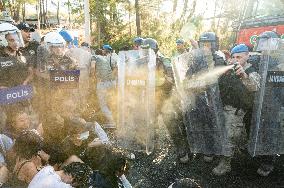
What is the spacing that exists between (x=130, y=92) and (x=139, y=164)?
1.10 meters

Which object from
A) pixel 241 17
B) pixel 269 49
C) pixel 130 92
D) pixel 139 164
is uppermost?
pixel 241 17

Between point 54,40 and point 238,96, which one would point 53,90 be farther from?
point 238,96

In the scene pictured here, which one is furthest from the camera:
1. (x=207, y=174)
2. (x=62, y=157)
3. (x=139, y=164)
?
(x=139, y=164)

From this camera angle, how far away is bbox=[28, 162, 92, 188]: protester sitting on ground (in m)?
3.47

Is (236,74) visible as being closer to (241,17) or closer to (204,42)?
(204,42)

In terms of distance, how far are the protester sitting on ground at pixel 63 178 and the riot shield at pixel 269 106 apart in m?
2.71

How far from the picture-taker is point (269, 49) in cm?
521

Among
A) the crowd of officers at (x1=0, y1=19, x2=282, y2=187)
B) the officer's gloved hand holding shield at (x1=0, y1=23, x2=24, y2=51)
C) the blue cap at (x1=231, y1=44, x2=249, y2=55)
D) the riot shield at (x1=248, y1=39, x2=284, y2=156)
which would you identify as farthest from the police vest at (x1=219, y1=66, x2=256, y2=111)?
the officer's gloved hand holding shield at (x1=0, y1=23, x2=24, y2=51)

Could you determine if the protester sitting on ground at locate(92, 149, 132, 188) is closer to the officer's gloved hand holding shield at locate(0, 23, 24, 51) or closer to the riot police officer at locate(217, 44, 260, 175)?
the riot police officer at locate(217, 44, 260, 175)

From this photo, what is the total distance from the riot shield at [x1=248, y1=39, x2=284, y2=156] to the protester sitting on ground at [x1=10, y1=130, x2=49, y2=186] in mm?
2858

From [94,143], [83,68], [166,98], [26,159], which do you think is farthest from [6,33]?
[26,159]

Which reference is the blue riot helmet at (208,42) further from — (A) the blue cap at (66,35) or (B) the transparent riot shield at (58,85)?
(A) the blue cap at (66,35)

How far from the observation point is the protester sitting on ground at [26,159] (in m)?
3.98

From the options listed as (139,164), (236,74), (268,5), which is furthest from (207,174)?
(268,5)
